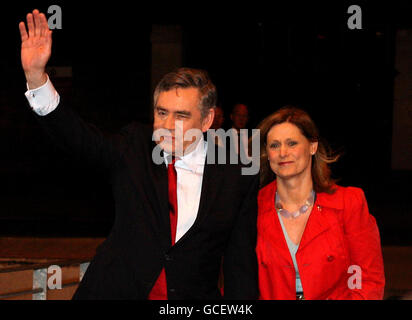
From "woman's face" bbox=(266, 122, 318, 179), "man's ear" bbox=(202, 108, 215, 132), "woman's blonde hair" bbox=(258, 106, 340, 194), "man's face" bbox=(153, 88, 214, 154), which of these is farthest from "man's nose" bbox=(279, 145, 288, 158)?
"man's face" bbox=(153, 88, 214, 154)

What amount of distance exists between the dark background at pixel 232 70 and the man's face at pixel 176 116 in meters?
13.5

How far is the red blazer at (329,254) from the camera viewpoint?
316cm

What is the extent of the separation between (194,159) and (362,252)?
41.1 inches

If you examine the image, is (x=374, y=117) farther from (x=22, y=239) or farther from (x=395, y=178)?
(x=22, y=239)

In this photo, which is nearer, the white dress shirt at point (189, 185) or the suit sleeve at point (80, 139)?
the suit sleeve at point (80, 139)

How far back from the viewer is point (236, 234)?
270cm

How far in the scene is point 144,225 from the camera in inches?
98.4

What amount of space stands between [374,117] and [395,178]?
77.2 inches

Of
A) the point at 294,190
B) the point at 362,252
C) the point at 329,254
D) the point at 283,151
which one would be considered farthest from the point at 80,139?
the point at 362,252

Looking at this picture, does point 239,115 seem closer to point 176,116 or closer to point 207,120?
point 207,120

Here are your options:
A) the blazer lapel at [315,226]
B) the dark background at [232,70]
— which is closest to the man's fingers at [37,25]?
the blazer lapel at [315,226]

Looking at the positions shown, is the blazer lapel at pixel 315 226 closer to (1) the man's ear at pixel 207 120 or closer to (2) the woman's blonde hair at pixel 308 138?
(2) the woman's blonde hair at pixel 308 138

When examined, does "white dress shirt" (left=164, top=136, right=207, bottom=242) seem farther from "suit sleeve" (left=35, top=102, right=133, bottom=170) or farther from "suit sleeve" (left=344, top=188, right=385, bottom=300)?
"suit sleeve" (left=344, top=188, right=385, bottom=300)

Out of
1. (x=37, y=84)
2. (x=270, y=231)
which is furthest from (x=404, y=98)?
(x=37, y=84)
